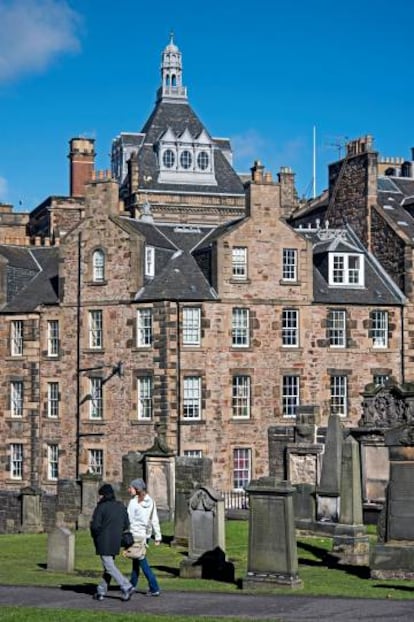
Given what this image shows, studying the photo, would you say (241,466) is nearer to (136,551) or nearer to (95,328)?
(95,328)

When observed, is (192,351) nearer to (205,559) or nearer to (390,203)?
(390,203)

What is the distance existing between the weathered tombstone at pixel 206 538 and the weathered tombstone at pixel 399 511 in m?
3.17

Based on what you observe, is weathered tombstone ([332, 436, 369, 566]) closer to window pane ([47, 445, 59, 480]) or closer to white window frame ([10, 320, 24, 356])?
window pane ([47, 445, 59, 480])

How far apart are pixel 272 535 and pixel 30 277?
40.5 metres

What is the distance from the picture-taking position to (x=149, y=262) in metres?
57.0

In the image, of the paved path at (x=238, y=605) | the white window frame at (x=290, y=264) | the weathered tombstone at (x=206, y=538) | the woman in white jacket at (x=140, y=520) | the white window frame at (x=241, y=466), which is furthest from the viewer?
the white window frame at (x=290, y=264)

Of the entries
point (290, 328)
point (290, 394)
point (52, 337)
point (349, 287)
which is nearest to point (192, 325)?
point (290, 328)

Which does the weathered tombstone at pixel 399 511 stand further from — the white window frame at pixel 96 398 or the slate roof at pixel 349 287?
the slate roof at pixel 349 287

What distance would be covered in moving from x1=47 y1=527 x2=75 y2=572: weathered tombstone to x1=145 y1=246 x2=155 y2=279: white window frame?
29.2 m

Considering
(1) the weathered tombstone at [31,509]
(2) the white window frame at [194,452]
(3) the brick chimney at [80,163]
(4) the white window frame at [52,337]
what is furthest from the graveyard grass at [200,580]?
(3) the brick chimney at [80,163]

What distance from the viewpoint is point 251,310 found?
5641 cm

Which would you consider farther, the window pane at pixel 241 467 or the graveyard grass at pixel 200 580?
the window pane at pixel 241 467

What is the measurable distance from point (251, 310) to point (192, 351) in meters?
3.13

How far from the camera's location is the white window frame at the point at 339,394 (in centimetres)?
5734
